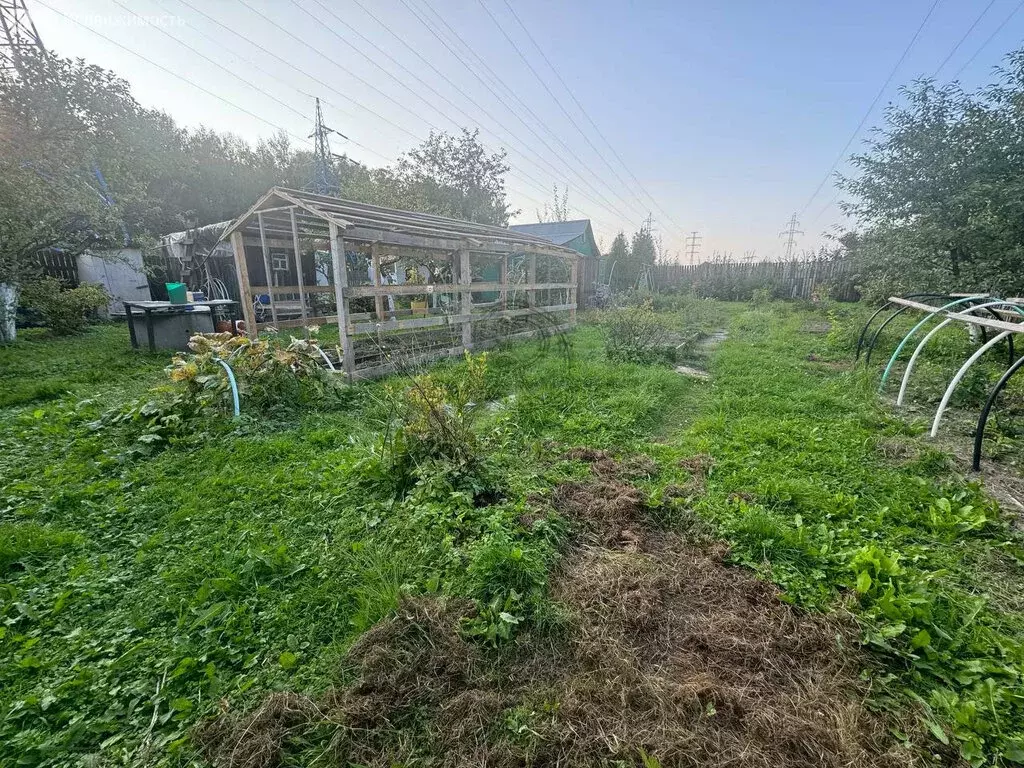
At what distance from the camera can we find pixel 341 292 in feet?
18.4

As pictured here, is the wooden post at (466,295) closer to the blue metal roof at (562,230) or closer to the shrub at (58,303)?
the shrub at (58,303)

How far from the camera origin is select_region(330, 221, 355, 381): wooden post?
18.2 ft

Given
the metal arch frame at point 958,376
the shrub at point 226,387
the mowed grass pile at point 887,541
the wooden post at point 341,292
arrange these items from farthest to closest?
the wooden post at point 341,292, the shrub at point 226,387, the metal arch frame at point 958,376, the mowed grass pile at point 887,541

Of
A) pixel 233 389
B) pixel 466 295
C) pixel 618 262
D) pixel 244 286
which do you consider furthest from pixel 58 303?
pixel 618 262

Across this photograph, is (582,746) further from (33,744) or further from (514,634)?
(33,744)

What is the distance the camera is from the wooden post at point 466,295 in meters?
7.45

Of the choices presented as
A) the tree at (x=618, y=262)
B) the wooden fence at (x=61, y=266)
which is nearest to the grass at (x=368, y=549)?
the wooden fence at (x=61, y=266)

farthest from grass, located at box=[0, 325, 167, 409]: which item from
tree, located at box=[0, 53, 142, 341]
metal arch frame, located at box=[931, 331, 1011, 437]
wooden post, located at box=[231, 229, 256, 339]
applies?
metal arch frame, located at box=[931, 331, 1011, 437]

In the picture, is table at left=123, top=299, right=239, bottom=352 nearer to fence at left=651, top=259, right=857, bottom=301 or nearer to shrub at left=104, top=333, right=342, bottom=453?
shrub at left=104, top=333, right=342, bottom=453

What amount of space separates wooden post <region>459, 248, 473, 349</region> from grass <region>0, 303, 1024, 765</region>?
134 inches

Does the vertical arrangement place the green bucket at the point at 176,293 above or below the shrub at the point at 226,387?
above

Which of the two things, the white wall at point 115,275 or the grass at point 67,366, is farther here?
the white wall at point 115,275

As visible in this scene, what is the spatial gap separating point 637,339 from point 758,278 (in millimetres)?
14312

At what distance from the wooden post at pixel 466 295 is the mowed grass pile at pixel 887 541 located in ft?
14.4
